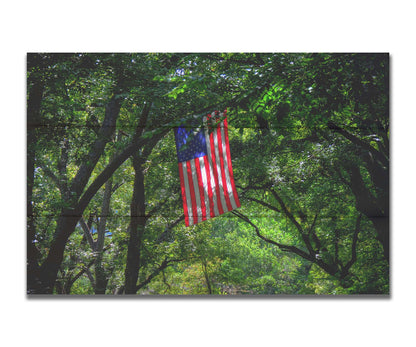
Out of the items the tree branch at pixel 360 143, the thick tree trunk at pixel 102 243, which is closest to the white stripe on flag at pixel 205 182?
the thick tree trunk at pixel 102 243

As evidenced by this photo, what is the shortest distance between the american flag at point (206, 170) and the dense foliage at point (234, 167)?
0.09m

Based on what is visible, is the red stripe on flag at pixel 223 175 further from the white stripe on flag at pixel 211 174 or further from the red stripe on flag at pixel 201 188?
the red stripe on flag at pixel 201 188

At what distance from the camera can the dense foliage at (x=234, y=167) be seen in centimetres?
425

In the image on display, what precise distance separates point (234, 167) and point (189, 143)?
0.54 m

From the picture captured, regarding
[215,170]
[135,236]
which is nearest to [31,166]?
[135,236]

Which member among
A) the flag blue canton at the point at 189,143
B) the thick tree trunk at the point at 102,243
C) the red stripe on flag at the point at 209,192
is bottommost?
the thick tree trunk at the point at 102,243

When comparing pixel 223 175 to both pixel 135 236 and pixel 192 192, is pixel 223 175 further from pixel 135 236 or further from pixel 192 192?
pixel 135 236

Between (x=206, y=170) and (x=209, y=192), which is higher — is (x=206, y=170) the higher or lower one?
the higher one

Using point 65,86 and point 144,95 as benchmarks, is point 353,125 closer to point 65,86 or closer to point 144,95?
point 144,95

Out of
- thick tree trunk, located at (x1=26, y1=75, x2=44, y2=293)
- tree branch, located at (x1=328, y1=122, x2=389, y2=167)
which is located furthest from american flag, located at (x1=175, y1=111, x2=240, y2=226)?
thick tree trunk, located at (x1=26, y1=75, x2=44, y2=293)

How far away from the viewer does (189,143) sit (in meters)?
4.34
